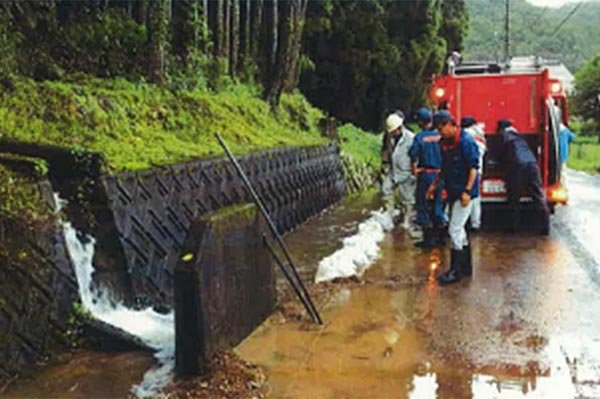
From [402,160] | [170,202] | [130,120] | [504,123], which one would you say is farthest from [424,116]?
[130,120]

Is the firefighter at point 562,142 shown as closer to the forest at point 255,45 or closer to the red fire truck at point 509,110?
the red fire truck at point 509,110

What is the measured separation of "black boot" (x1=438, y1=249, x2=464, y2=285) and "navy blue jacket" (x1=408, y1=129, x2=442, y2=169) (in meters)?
2.14

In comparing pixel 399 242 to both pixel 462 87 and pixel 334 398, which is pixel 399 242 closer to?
pixel 462 87

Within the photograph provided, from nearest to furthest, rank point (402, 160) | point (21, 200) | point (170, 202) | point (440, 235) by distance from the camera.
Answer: point (21, 200) < point (170, 202) < point (440, 235) < point (402, 160)

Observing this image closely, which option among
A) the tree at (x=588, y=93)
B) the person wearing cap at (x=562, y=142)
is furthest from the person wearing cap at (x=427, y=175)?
the tree at (x=588, y=93)

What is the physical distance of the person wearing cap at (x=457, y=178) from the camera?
8422 millimetres

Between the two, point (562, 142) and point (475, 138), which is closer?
point (475, 138)

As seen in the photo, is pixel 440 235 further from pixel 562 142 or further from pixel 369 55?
pixel 369 55

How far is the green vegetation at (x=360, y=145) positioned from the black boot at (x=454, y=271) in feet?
40.6

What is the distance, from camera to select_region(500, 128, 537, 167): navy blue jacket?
11.7 metres

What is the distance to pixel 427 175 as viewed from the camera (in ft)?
35.6

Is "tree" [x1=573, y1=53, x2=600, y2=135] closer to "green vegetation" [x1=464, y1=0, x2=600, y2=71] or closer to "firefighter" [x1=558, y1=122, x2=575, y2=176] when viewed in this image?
"green vegetation" [x1=464, y1=0, x2=600, y2=71]

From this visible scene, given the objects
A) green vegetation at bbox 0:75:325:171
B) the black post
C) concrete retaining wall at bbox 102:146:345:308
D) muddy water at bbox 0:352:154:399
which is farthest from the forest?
the black post

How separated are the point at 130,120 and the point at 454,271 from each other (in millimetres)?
5241
